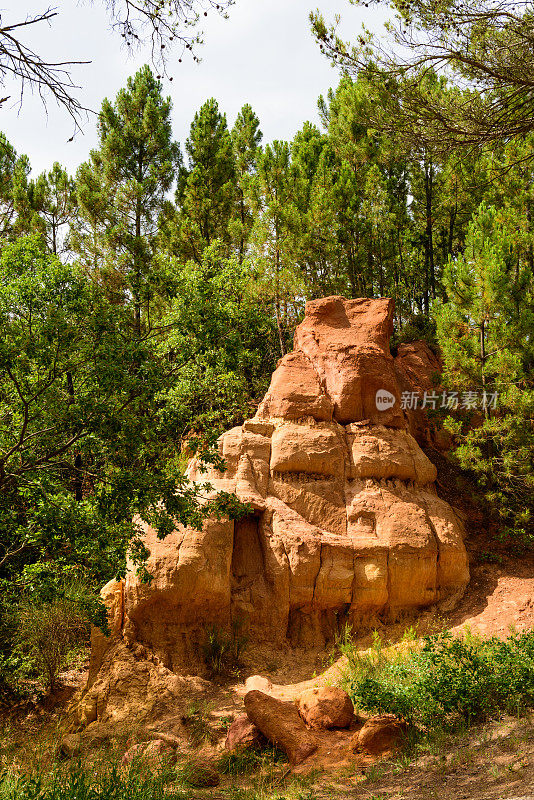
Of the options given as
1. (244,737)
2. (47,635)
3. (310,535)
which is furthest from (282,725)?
(47,635)

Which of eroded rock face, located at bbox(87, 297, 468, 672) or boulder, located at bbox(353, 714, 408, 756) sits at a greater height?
eroded rock face, located at bbox(87, 297, 468, 672)

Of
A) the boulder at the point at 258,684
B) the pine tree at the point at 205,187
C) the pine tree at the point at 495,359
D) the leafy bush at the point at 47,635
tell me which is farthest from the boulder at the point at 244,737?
the pine tree at the point at 205,187

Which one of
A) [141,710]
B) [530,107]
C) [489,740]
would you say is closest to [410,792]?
[489,740]

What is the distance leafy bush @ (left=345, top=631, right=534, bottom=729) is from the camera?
8.22 m

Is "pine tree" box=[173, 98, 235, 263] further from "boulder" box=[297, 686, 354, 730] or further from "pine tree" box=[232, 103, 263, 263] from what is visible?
"boulder" box=[297, 686, 354, 730]

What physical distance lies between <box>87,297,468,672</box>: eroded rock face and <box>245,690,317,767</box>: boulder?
247 centimetres

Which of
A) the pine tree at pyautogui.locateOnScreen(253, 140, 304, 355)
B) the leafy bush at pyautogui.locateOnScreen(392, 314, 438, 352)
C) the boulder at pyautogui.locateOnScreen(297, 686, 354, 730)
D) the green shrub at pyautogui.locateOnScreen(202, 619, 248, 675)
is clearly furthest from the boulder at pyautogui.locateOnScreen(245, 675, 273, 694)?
the leafy bush at pyautogui.locateOnScreen(392, 314, 438, 352)

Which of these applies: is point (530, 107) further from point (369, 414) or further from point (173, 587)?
point (173, 587)

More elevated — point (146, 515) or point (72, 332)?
point (72, 332)

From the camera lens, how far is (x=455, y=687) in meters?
8.36

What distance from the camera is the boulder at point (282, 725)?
26.9 ft

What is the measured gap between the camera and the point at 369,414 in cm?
1377

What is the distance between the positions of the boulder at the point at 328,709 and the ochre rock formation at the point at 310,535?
2238 mm

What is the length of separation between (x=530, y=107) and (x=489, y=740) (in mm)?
8349
